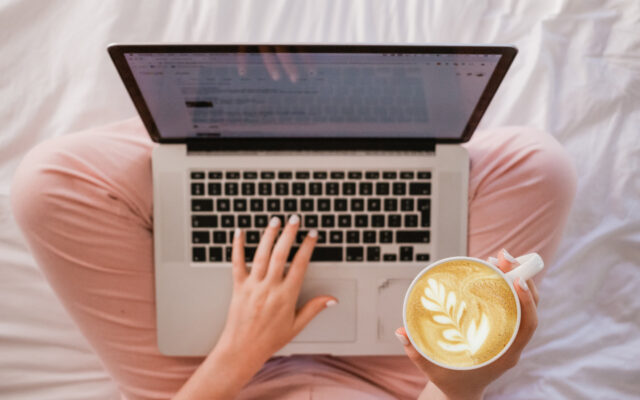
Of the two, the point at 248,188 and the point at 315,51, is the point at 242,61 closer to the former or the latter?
the point at 315,51

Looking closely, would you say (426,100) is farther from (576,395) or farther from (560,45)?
(576,395)

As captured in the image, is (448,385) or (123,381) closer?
(448,385)

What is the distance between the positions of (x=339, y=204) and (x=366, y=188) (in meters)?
0.05

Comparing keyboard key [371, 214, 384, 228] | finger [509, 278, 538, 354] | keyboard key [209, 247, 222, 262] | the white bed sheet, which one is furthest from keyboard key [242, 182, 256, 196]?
finger [509, 278, 538, 354]

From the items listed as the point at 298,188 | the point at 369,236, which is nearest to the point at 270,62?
the point at 298,188

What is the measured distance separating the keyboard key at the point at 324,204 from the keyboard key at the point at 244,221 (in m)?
0.12

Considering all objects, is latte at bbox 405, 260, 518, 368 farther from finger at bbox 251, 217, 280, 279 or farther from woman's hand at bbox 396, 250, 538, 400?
finger at bbox 251, 217, 280, 279

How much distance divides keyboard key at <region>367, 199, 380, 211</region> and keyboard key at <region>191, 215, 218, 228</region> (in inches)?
10.1

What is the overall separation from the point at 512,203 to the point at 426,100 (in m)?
0.25

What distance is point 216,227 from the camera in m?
0.82

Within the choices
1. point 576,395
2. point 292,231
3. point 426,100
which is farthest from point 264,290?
point 576,395

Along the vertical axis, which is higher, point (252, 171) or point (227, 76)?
point (227, 76)

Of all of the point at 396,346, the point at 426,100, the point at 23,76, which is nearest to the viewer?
the point at 426,100

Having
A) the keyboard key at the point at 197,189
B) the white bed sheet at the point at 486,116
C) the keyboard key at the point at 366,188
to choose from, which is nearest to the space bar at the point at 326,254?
the keyboard key at the point at 366,188
